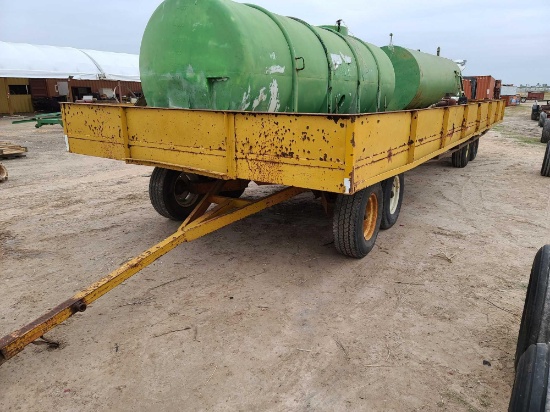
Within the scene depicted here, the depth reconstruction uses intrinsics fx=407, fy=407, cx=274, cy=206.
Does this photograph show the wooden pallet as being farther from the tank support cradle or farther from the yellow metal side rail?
the tank support cradle

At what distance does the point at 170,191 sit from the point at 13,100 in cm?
2636

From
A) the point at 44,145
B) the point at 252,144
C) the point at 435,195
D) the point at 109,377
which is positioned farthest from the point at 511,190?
the point at 44,145

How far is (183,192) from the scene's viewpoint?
17.8 ft

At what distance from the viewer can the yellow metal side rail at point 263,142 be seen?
302cm

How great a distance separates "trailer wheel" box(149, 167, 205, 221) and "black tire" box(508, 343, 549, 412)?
162 inches

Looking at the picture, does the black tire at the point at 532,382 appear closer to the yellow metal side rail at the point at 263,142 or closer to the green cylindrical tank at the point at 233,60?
the yellow metal side rail at the point at 263,142

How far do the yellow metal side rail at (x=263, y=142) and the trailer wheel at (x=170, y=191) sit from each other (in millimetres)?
883

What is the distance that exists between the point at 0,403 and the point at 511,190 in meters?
7.90

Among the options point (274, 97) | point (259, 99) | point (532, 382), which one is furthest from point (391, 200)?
point (532, 382)

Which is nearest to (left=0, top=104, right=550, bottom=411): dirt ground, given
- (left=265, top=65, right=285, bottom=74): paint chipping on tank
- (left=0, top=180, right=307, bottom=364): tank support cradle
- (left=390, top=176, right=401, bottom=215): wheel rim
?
(left=390, top=176, right=401, bottom=215): wheel rim

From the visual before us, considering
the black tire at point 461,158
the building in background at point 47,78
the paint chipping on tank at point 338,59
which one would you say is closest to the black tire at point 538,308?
the paint chipping on tank at point 338,59

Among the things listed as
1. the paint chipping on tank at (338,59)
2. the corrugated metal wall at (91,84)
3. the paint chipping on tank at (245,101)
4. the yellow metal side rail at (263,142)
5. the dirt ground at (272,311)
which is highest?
the corrugated metal wall at (91,84)

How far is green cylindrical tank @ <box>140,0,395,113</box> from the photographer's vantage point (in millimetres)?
3740

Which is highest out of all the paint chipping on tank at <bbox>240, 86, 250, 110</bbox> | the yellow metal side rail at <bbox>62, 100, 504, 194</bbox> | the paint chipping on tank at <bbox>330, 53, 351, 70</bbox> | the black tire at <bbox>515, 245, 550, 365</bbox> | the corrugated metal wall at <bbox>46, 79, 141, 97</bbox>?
the corrugated metal wall at <bbox>46, 79, 141, 97</bbox>
